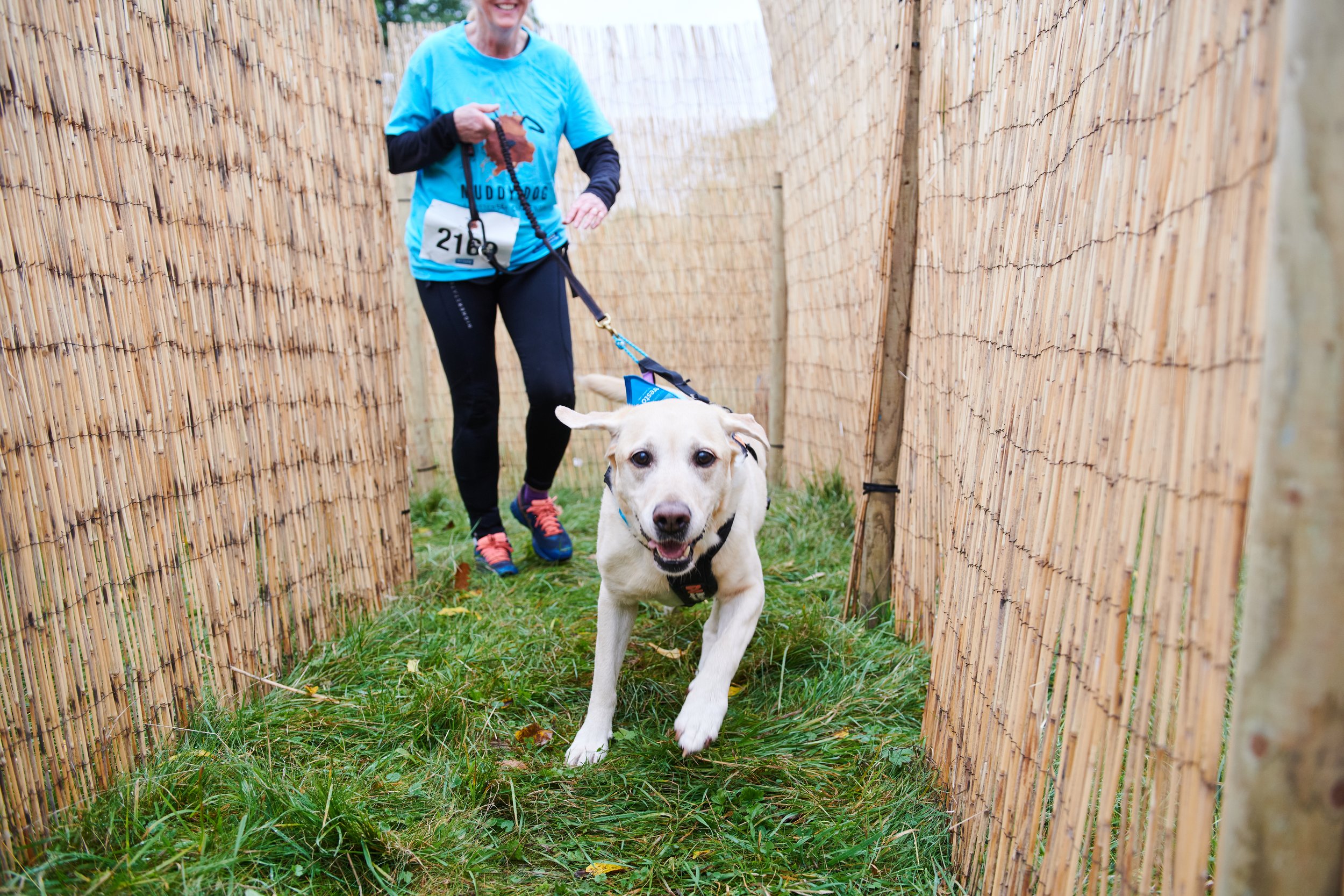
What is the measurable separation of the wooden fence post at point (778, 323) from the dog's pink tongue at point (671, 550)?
340cm

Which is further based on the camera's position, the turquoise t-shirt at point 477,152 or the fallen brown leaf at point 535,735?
the turquoise t-shirt at point 477,152

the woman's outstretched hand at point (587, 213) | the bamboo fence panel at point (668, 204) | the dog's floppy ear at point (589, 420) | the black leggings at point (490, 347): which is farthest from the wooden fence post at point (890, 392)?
the bamboo fence panel at point (668, 204)

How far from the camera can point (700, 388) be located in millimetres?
5934

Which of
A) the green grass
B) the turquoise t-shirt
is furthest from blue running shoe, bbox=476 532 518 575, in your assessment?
the turquoise t-shirt

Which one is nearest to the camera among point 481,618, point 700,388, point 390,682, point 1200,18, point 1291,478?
point 1291,478

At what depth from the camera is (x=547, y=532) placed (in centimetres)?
393

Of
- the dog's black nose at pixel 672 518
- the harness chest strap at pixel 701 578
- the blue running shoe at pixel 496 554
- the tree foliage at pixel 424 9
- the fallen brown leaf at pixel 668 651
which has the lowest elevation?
the fallen brown leaf at pixel 668 651

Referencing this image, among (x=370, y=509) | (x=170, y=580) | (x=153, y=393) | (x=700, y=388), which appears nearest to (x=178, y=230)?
(x=153, y=393)

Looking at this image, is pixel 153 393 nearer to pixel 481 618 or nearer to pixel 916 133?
pixel 481 618

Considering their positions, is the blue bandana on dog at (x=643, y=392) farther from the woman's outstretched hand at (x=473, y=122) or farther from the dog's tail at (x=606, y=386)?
the woman's outstretched hand at (x=473, y=122)

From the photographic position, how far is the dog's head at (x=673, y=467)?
7.37 feet

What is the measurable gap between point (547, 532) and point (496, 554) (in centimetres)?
27

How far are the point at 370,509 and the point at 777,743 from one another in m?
1.84

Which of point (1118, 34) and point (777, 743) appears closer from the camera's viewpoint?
point (1118, 34)
